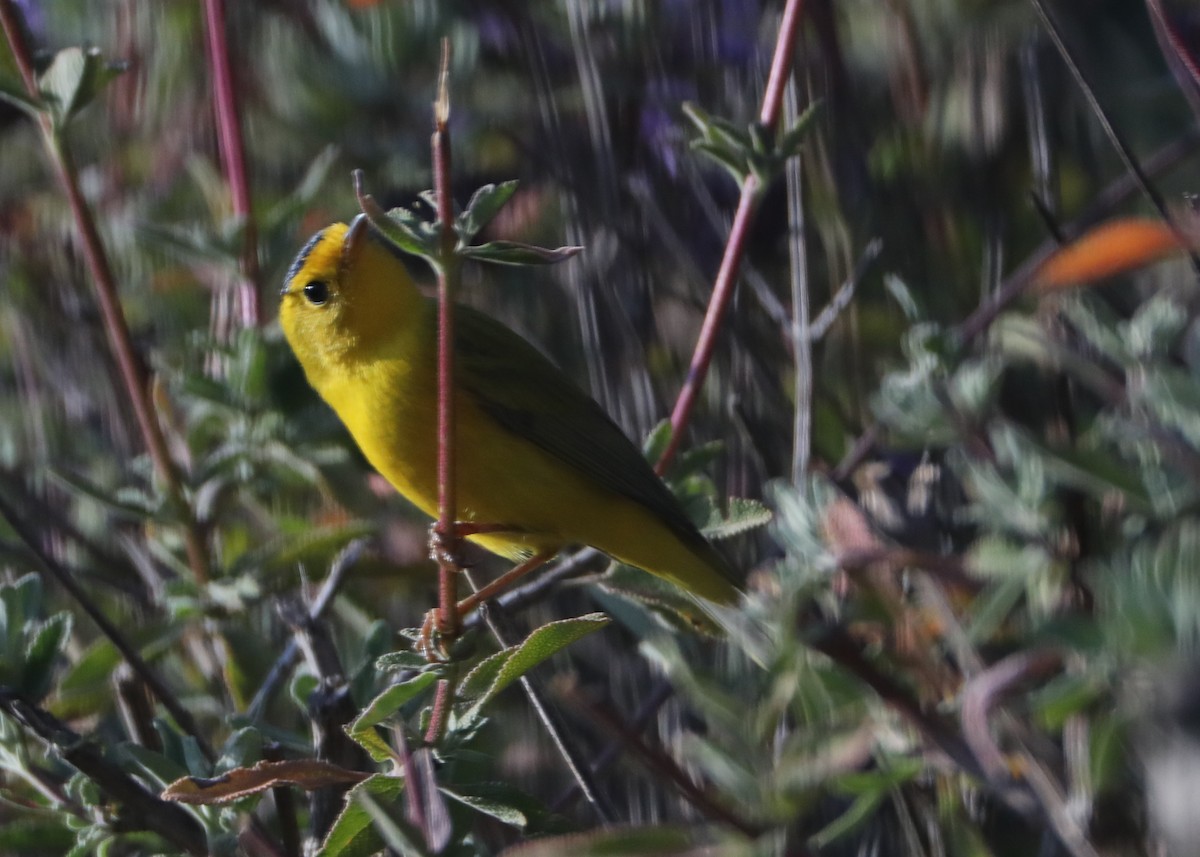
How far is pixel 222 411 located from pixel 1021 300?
1420 mm

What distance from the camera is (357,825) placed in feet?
4.61

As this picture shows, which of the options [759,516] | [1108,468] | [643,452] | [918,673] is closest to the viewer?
[1108,468]

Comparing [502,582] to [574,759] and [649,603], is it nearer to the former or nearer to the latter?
[649,603]

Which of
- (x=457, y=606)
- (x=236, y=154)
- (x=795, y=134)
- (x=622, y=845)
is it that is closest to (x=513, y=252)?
(x=622, y=845)

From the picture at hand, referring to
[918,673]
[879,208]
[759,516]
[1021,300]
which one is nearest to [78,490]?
[759,516]

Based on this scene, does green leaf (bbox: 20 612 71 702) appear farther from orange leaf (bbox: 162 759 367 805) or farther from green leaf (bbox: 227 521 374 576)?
green leaf (bbox: 227 521 374 576)

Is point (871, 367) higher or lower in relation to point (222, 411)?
lower

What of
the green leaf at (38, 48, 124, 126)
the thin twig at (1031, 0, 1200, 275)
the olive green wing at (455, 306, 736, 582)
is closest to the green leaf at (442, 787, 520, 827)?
the thin twig at (1031, 0, 1200, 275)

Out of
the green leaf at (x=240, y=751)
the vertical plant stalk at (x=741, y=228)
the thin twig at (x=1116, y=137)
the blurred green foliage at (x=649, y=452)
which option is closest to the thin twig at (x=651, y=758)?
the blurred green foliage at (x=649, y=452)

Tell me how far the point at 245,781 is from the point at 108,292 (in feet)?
2.63

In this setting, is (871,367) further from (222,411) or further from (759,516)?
(222,411)

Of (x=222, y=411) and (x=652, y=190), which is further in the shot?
(x=652, y=190)

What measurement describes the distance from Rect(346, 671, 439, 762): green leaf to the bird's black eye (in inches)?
54.6

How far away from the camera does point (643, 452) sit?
2.19m
